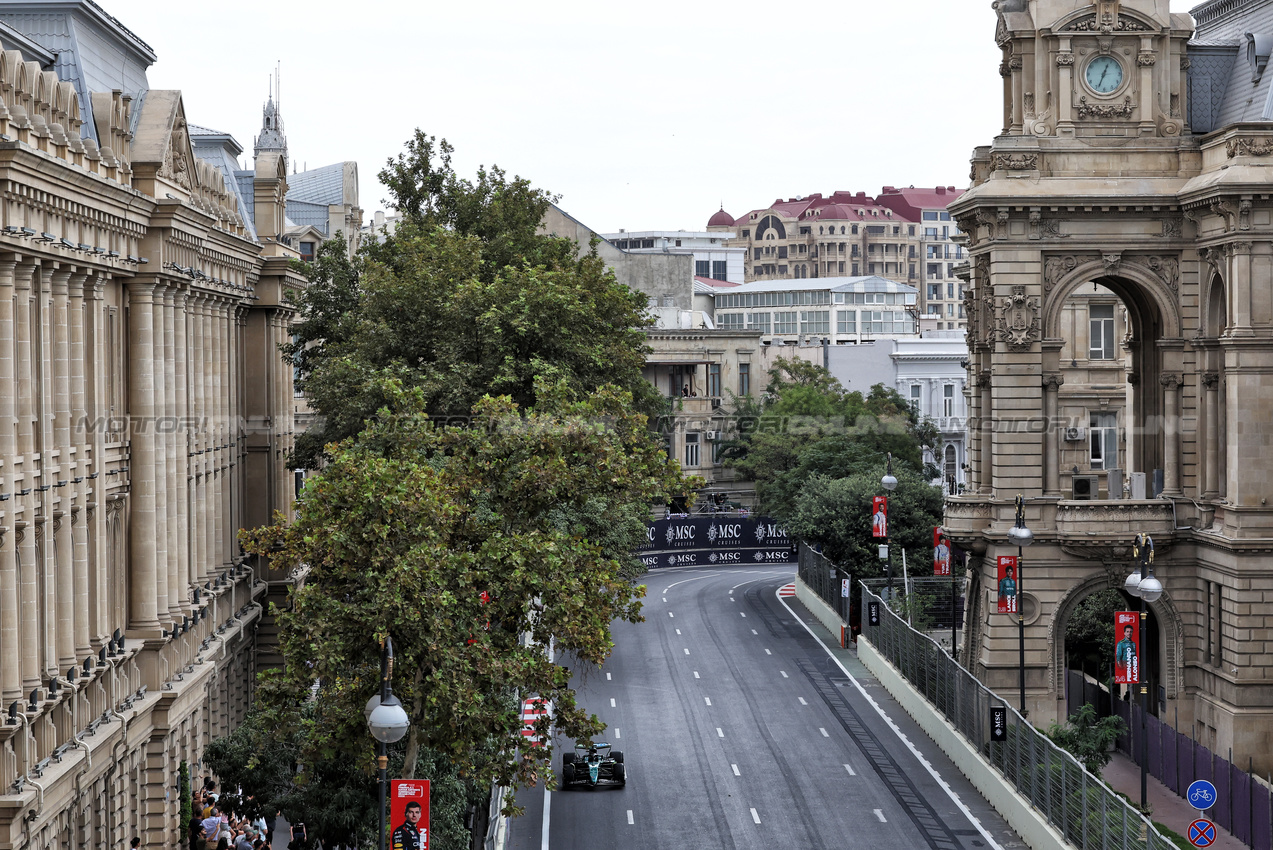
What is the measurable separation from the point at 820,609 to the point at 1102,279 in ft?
90.4

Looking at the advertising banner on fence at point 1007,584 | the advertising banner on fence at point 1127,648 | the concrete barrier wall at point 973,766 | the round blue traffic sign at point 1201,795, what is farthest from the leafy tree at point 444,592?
the advertising banner on fence at point 1007,584

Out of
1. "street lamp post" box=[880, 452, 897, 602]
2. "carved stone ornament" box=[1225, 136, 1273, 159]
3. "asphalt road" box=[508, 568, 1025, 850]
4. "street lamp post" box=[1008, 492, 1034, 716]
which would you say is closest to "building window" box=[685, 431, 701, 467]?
"street lamp post" box=[880, 452, 897, 602]

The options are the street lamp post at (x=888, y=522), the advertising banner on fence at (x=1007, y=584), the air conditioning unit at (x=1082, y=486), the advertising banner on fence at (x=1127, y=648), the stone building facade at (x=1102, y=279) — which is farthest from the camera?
the air conditioning unit at (x=1082, y=486)

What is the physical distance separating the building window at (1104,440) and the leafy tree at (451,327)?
2351 cm

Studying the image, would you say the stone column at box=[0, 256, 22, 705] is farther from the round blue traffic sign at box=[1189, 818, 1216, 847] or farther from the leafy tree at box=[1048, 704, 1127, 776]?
the leafy tree at box=[1048, 704, 1127, 776]

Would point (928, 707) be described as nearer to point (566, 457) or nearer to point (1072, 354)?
point (566, 457)

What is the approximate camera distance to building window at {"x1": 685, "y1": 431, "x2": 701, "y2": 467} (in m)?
117

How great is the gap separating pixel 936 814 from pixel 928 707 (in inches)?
353

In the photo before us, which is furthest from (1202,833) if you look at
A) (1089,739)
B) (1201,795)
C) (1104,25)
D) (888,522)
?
(888,522)

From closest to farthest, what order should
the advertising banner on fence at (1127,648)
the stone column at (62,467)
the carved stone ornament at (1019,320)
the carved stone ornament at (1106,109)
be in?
the stone column at (62,467) < the advertising banner on fence at (1127,648) < the carved stone ornament at (1019,320) < the carved stone ornament at (1106,109)

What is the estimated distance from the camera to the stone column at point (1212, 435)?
160ft

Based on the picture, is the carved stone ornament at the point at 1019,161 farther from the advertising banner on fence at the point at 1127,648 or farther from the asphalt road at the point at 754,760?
the asphalt road at the point at 754,760

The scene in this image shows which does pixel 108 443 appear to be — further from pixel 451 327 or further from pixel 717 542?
pixel 717 542

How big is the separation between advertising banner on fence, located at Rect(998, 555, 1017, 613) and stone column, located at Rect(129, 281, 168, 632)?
23.2 metres
